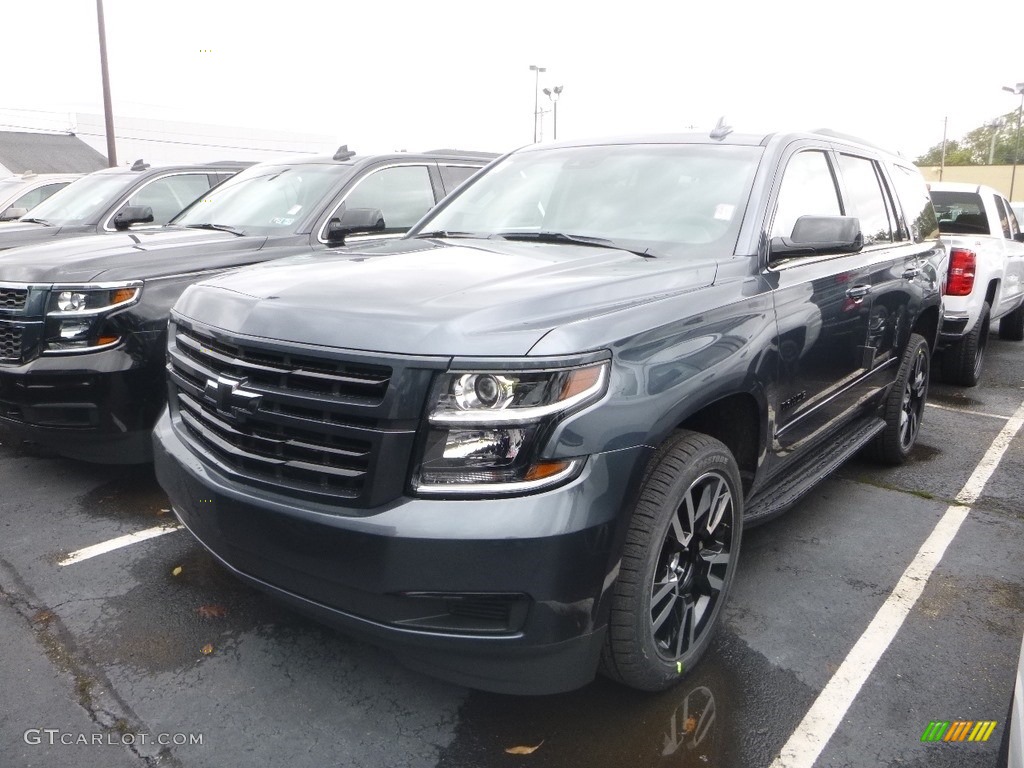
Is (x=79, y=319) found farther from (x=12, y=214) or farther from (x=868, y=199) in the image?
(x=12, y=214)

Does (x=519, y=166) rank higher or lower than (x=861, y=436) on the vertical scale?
higher

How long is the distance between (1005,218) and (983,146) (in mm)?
97171

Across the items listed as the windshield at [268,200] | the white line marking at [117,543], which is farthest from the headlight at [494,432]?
the windshield at [268,200]

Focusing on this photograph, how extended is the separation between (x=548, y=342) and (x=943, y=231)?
26.7 feet

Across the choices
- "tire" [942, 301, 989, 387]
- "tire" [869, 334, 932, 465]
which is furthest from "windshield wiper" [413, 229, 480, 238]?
"tire" [942, 301, 989, 387]

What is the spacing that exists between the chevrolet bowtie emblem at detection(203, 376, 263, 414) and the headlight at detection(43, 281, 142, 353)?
1.82 m

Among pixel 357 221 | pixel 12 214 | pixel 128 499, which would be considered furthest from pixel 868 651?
pixel 12 214

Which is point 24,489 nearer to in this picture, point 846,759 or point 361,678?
point 361,678

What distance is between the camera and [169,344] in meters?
3.09

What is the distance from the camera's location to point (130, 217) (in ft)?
22.3

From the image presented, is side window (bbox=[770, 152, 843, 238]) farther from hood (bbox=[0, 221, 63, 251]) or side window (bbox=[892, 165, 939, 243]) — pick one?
hood (bbox=[0, 221, 63, 251])

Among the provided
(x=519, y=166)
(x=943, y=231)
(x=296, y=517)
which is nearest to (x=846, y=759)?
(x=296, y=517)

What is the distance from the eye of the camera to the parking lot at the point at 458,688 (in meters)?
2.48

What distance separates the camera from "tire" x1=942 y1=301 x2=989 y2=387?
24.3ft
